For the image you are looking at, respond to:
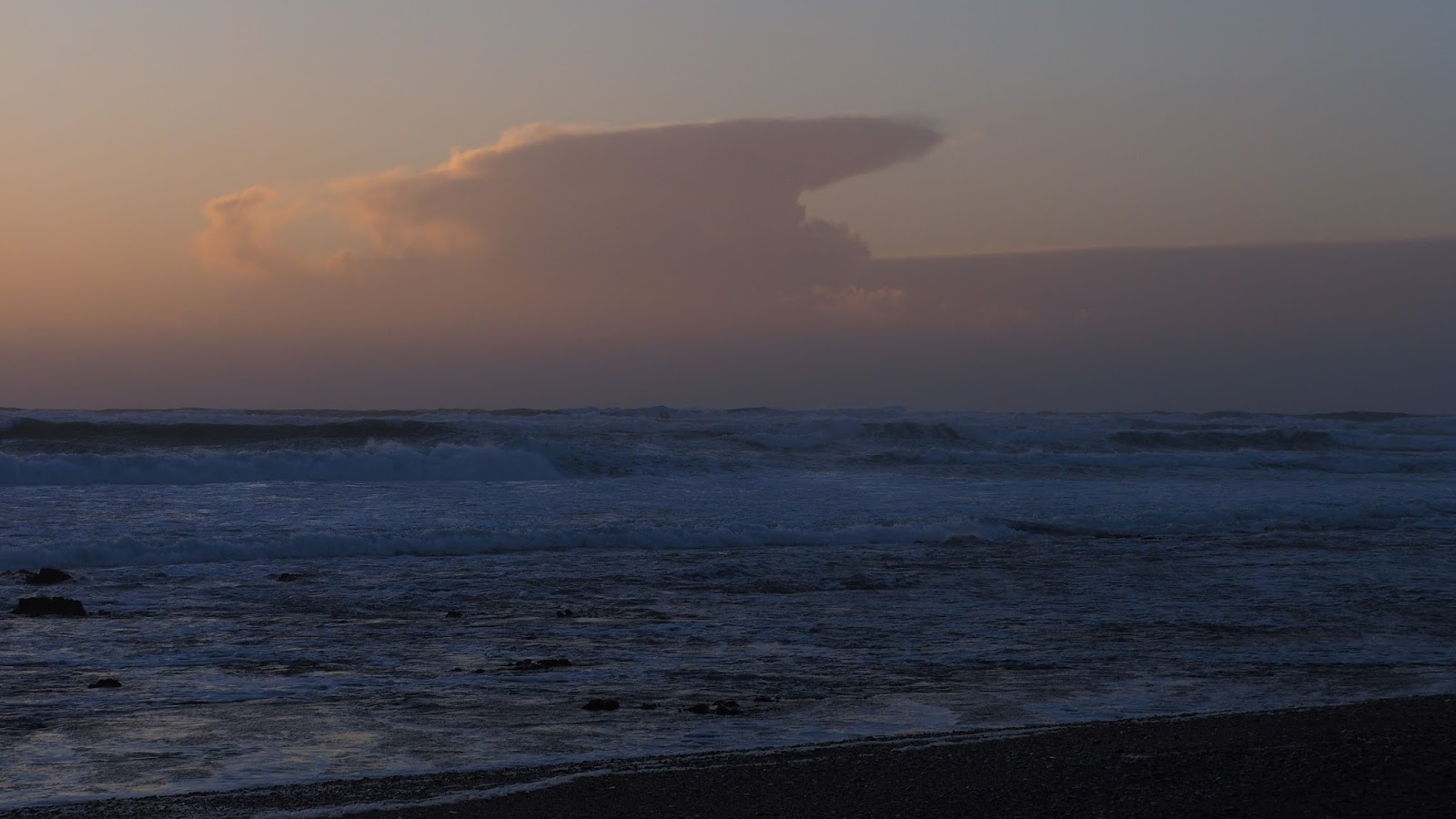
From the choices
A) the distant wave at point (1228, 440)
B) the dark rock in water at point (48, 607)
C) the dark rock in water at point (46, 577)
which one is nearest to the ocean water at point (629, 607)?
the dark rock in water at point (46, 577)

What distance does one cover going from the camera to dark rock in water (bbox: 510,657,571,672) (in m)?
9.52

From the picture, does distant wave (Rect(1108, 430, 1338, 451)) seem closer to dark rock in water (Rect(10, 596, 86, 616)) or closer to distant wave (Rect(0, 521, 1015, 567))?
distant wave (Rect(0, 521, 1015, 567))

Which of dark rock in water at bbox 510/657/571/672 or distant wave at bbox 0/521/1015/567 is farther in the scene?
distant wave at bbox 0/521/1015/567

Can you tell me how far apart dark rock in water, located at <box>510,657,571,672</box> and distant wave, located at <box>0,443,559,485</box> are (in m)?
19.3

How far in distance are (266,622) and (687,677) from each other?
172 inches

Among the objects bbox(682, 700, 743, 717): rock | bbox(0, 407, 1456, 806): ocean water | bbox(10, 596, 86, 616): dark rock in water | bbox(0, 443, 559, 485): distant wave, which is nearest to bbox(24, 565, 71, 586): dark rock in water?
bbox(0, 407, 1456, 806): ocean water

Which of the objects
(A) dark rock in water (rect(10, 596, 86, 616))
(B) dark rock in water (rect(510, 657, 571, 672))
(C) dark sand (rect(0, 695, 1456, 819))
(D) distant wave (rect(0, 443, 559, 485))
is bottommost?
(B) dark rock in water (rect(510, 657, 571, 672))

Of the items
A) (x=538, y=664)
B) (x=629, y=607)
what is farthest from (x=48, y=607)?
(x=629, y=607)

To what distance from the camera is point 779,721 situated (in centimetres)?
797

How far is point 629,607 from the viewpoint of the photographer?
41.3 feet

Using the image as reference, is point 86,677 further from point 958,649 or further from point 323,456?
point 323,456

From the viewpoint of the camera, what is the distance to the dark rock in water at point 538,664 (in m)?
9.52

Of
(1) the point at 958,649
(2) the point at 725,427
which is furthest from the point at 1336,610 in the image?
(2) the point at 725,427

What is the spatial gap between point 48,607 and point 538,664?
5.12 m
